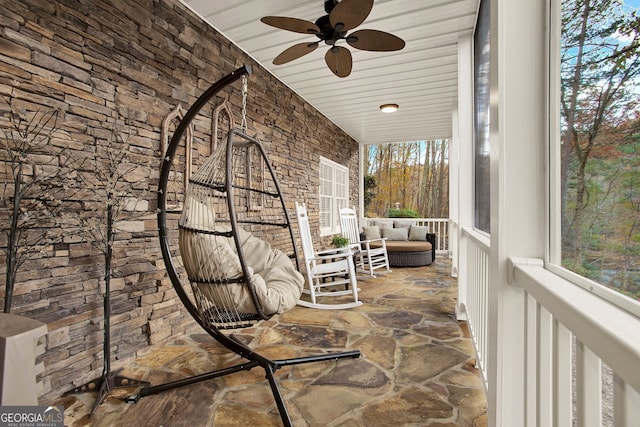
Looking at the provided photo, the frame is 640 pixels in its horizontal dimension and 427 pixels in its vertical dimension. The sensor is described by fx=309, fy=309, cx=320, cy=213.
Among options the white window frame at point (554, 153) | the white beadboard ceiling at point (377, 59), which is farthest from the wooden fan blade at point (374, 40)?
the white window frame at point (554, 153)

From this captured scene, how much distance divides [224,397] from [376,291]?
8.15ft

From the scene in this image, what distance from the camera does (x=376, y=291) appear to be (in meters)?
3.87

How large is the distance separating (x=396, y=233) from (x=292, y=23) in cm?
456

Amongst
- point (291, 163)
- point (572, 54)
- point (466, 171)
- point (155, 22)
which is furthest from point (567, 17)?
point (291, 163)

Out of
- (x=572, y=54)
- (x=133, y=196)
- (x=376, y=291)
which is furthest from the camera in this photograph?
(x=376, y=291)

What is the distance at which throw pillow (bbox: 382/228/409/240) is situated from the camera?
596 cm

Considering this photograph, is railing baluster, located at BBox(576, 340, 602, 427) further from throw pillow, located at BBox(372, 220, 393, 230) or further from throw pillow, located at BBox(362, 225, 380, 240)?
throw pillow, located at BBox(372, 220, 393, 230)

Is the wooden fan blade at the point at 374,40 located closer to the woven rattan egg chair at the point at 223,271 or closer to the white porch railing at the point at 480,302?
the woven rattan egg chair at the point at 223,271

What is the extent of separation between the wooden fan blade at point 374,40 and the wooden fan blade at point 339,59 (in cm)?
15

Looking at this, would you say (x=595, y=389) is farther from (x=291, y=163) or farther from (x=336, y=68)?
(x=291, y=163)

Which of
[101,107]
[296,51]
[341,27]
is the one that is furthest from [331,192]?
[101,107]

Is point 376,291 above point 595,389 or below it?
below

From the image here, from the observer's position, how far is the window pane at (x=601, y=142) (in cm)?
59

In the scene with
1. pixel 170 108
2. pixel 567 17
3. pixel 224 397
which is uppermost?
pixel 170 108
